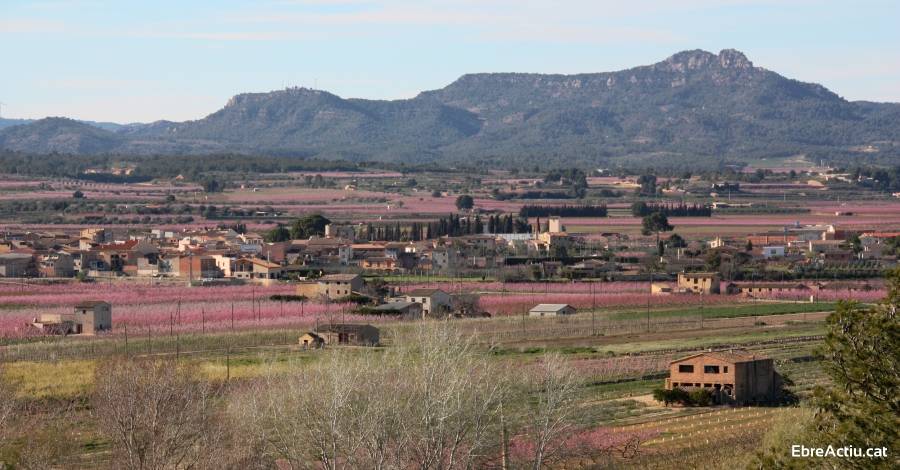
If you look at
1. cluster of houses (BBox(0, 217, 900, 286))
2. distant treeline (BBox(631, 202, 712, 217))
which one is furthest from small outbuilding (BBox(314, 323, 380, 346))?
distant treeline (BBox(631, 202, 712, 217))

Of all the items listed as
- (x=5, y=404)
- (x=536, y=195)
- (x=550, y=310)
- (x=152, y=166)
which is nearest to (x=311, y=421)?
(x=5, y=404)

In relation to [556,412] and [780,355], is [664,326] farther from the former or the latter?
[556,412]

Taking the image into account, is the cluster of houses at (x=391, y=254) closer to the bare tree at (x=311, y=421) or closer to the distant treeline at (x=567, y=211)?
the distant treeline at (x=567, y=211)

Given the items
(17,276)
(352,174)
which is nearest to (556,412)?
(17,276)

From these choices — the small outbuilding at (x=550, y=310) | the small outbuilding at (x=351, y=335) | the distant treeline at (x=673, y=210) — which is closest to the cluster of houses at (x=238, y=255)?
the small outbuilding at (x=550, y=310)

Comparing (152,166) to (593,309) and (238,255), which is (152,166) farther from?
(593,309)

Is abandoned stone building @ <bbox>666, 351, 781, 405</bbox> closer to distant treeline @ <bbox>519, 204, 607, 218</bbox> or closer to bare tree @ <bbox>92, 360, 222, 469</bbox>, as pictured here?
bare tree @ <bbox>92, 360, 222, 469</bbox>

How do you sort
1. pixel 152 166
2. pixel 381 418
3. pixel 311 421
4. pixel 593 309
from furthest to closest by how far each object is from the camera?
pixel 152 166 → pixel 593 309 → pixel 311 421 → pixel 381 418
